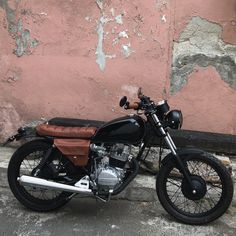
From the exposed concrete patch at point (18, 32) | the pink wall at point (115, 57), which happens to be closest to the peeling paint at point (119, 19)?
the pink wall at point (115, 57)

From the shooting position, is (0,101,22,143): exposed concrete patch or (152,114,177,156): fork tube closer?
(152,114,177,156): fork tube

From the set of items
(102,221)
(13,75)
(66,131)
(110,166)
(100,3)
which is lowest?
(102,221)

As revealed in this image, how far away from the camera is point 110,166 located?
4293 millimetres

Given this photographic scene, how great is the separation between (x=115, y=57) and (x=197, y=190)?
1.80 meters

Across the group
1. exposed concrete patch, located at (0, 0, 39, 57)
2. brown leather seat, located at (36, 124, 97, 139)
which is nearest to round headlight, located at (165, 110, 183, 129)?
brown leather seat, located at (36, 124, 97, 139)

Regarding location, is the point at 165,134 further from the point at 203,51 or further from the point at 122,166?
the point at 203,51

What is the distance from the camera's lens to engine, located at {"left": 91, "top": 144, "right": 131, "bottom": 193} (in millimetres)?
4254

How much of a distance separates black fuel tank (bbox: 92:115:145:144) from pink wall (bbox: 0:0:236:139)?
3.44 ft

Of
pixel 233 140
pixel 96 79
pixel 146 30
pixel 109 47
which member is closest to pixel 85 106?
pixel 96 79

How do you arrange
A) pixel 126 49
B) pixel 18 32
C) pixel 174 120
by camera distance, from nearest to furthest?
pixel 174 120 → pixel 126 49 → pixel 18 32

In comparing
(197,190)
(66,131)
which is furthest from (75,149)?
(197,190)

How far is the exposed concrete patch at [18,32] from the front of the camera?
5.25 metres

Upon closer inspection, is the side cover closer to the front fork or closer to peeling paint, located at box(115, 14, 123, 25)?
the front fork

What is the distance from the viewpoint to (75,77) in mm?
5281
